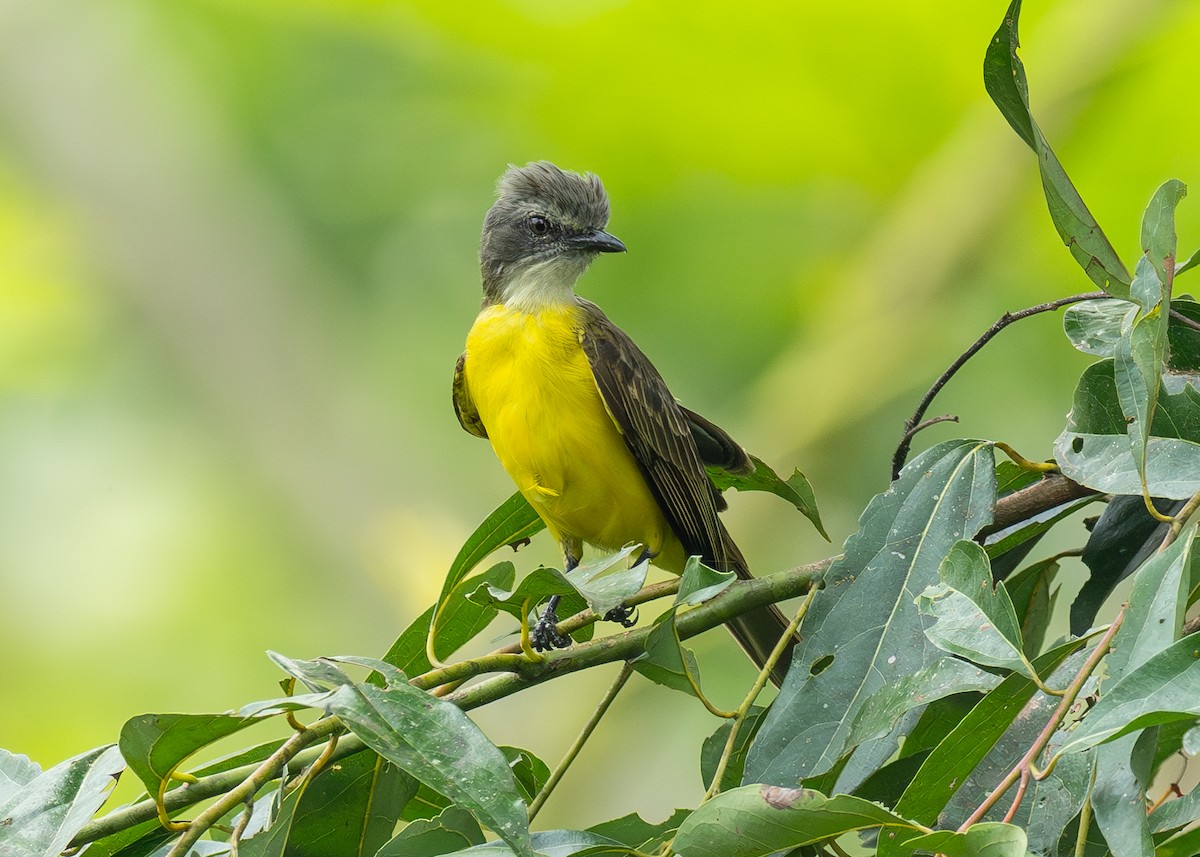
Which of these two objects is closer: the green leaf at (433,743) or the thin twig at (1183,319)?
the green leaf at (433,743)

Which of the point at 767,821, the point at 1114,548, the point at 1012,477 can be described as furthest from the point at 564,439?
the point at 767,821

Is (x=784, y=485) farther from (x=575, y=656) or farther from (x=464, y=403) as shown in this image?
(x=464, y=403)

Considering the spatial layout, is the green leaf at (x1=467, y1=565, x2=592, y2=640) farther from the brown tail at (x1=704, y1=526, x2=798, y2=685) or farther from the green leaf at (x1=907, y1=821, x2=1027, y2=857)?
the brown tail at (x1=704, y1=526, x2=798, y2=685)

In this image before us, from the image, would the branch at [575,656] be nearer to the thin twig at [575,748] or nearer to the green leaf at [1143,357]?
the thin twig at [575,748]

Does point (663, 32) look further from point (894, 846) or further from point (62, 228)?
point (894, 846)

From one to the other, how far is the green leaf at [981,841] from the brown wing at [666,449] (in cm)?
223

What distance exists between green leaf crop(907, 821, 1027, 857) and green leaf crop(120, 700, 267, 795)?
1005mm

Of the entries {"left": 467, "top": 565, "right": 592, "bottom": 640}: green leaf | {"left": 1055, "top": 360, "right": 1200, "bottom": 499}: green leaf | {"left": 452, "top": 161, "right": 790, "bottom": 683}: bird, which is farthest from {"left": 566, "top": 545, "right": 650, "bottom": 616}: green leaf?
{"left": 452, "top": 161, "right": 790, "bottom": 683}: bird

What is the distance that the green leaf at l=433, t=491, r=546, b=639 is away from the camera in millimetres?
2455

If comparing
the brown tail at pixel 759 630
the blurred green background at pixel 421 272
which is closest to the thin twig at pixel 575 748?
the brown tail at pixel 759 630

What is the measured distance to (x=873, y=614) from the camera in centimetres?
216

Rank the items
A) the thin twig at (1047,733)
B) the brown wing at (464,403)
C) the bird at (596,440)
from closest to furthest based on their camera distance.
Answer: the thin twig at (1047,733)
the bird at (596,440)
the brown wing at (464,403)

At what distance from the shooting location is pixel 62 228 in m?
8.20

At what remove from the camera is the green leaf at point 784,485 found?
2.92m
